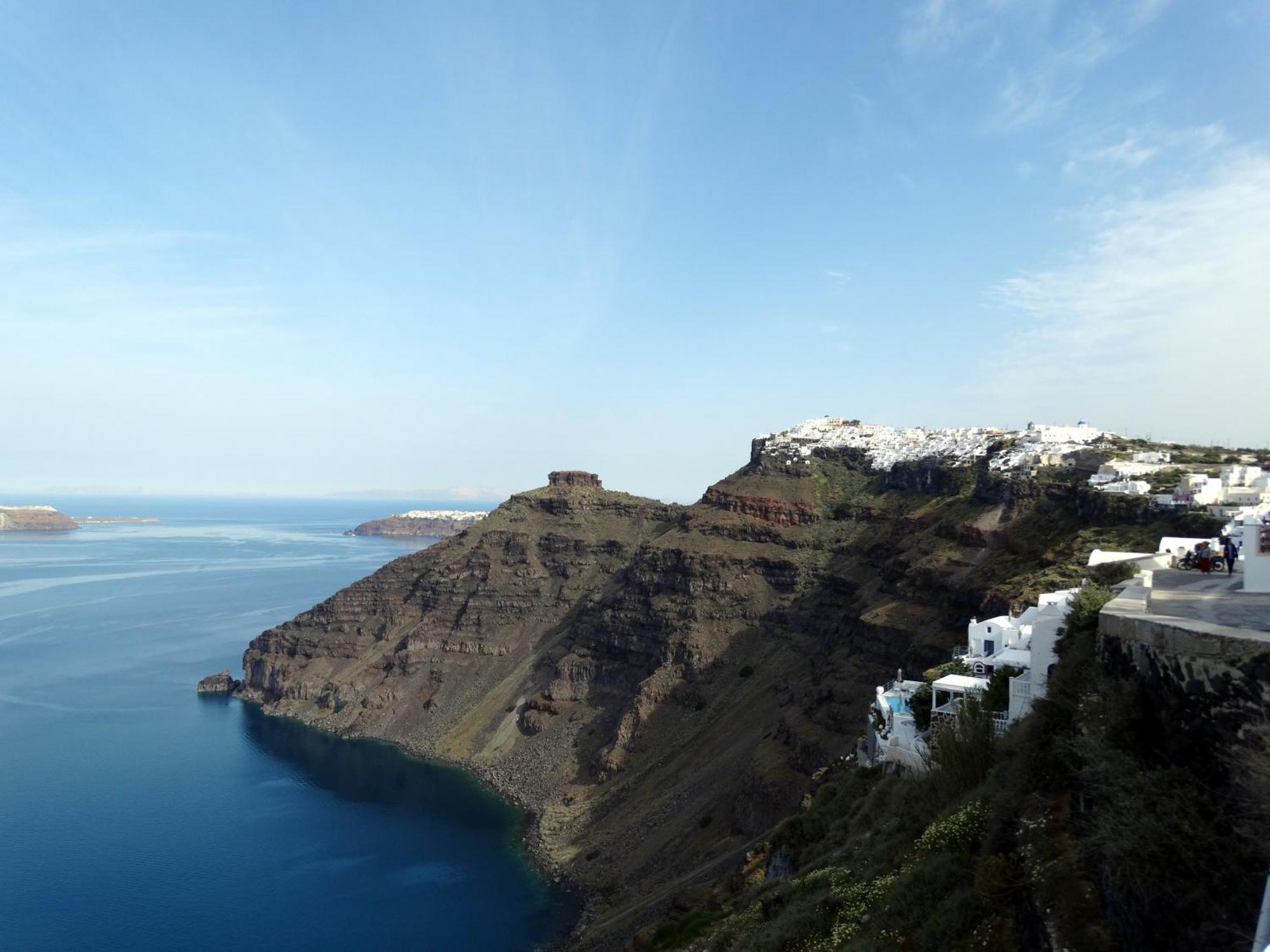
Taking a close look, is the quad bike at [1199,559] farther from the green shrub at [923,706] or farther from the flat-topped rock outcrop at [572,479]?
the flat-topped rock outcrop at [572,479]

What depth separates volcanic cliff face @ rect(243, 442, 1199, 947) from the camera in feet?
198

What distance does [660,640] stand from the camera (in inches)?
3701

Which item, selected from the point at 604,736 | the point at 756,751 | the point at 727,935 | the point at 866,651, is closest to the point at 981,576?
the point at 866,651

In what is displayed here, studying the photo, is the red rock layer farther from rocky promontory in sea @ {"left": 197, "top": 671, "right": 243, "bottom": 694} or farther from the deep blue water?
rocky promontory in sea @ {"left": 197, "top": 671, "right": 243, "bottom": 694}

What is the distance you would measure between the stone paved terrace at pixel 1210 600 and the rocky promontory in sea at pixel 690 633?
245 inches

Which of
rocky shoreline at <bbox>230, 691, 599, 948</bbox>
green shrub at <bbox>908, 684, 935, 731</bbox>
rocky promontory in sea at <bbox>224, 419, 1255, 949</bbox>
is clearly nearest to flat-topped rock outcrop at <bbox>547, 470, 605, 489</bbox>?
rocky promontory in sea at <bbox>224, 419, 1255, 949</bbox>

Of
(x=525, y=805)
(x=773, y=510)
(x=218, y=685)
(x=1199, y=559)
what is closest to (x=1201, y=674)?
(x=1199, y=559)

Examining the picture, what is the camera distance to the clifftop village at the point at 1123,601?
15.3 meters

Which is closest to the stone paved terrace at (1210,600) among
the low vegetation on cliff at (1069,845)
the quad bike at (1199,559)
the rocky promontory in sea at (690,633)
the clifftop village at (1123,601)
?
the clifftop village at (1123,601)

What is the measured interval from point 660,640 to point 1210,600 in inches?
3113

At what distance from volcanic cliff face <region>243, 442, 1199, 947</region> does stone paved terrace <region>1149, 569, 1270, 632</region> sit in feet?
99.5

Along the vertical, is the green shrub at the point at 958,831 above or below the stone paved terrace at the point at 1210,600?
below

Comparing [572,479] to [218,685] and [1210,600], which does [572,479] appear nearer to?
[218,685]

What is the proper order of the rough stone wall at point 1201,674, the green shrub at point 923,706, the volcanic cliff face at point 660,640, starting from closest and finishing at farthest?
1. the rough stone wall at point 1201,674
2. the green shrub at point 923,706
3. the volcanic cliff face at point 660,640
